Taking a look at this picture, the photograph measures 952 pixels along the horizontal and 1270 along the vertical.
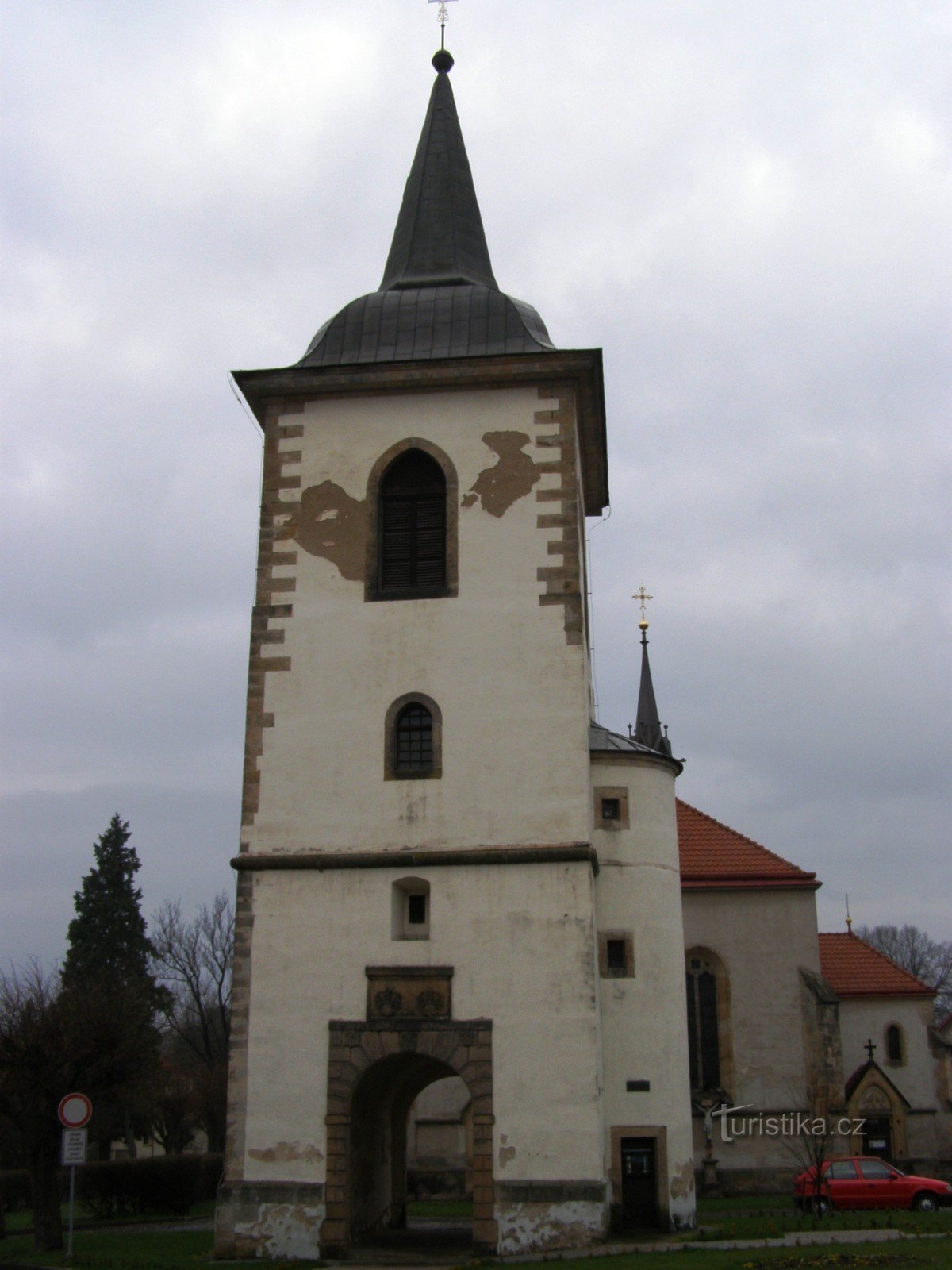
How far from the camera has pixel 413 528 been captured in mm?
20156

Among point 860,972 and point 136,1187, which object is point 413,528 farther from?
point 860,972

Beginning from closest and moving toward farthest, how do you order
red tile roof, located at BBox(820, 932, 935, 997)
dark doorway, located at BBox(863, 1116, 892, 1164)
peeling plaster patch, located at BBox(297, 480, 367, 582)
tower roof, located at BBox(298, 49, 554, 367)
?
peeling plaster patch, located at BBox(297, 480, 367, 582), tower roof, located at BBox(298, 49, 554, 367), dark doorway, located at BBox(863, 1116, 892, 1164), red tile roof, located at BBox(820, 932, 935, 997)

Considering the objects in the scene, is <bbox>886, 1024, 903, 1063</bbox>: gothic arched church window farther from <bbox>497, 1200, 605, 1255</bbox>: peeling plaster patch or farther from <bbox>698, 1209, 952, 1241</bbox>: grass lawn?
<bbox>497, 1200, 605, 1255</bbox>: peeling plaster patch

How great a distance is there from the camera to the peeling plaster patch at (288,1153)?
17156 millimetres

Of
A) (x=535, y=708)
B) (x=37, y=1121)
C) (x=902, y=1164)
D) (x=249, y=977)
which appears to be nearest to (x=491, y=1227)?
(x=249, y=977)

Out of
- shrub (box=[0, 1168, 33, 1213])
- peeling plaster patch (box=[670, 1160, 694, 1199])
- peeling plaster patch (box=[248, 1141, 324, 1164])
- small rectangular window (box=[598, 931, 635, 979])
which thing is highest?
small rectangular window (box=[598, 931, 635, 979])

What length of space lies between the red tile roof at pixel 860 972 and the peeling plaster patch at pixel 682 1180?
43.3ft

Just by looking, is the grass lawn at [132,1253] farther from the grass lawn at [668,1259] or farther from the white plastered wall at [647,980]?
the white plastered wall at [647,980]

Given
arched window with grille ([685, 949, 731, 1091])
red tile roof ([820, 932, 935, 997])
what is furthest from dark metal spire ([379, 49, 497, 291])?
red tile roof ([820, 932, 935, 997])

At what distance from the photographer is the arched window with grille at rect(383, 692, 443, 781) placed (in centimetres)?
1870

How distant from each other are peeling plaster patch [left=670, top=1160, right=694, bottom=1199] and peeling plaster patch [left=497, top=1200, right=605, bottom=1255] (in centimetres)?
192

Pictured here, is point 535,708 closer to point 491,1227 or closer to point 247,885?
point 247,885

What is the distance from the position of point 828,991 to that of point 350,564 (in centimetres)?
1513

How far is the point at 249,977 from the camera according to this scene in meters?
18.0
